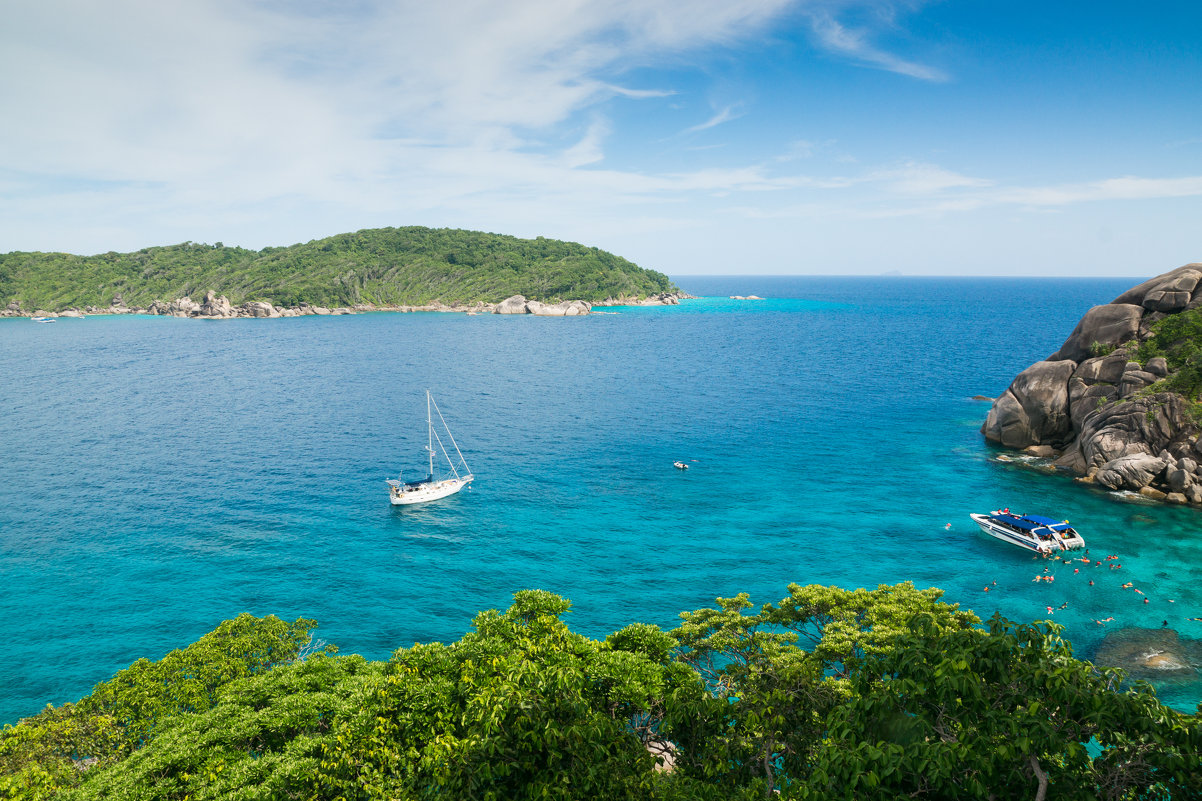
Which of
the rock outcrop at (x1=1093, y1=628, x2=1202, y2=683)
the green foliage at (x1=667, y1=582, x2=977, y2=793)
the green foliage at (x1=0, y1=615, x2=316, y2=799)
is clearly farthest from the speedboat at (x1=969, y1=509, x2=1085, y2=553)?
the green foliage at (x1=0, y1=615, x2=316, y2=799)

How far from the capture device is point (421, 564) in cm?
5238

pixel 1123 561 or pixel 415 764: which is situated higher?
pixel 415 764

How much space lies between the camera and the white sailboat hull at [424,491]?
63875 millimetres

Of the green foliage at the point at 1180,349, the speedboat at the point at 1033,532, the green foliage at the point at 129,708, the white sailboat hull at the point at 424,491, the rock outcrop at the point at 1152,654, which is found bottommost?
the rock outcrop at the point at 1152,654

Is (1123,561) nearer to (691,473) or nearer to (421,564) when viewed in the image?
(691,473)

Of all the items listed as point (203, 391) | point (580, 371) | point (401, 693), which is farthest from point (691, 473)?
point (203, 391)

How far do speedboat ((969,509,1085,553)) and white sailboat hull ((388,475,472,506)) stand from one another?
174 feet

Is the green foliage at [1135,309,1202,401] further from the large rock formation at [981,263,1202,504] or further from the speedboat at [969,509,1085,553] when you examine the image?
the speedboat at [969,509,1085,553]

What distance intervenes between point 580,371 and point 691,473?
6940 cm

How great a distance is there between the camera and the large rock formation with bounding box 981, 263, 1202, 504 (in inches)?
2451

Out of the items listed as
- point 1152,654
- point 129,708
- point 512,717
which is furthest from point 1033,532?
point 129,708

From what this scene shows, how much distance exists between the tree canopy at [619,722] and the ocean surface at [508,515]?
1544 centimetres

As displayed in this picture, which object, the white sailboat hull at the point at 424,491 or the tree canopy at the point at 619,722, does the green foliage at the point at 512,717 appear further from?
the white sailboat hull at the point at 424,491

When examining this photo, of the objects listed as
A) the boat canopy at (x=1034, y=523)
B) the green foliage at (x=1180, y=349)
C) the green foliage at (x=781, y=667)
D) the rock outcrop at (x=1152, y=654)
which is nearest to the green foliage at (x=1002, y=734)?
the green foliage at (x=781, y=667)
